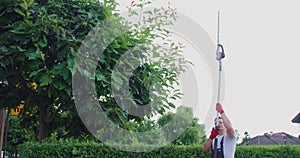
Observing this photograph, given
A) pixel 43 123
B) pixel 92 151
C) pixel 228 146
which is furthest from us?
pixel 43 123

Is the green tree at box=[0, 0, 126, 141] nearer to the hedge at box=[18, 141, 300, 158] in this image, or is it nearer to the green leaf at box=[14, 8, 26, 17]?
the green leaf at box=[14, 8, 26, 17]

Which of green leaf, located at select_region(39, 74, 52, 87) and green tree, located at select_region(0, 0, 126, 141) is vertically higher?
green tree, located at select_region(0, 0, 126, 141)

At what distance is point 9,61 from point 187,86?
2570mm

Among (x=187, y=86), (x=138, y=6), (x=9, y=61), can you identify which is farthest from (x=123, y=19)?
(x=9, y=61)

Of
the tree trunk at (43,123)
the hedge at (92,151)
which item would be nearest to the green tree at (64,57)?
the tree trunk at (43,123)

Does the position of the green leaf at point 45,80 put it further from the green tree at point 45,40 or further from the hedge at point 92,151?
the hedge at point 92,151

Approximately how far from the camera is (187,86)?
574 cm

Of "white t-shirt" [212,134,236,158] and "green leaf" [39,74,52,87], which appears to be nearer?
"white t-shirt" [212,134,236,158]

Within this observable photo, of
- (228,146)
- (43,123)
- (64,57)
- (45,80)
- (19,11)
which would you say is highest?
(19,11)

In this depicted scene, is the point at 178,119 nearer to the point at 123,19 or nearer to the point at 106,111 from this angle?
the point at 106,111

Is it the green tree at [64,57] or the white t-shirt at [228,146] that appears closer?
the white t-shirt at [228,146]

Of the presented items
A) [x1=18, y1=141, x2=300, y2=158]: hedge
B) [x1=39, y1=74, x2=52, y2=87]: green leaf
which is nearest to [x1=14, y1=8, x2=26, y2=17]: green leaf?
[x1=39, y1=74, x2=52, y2=87]: green leaf

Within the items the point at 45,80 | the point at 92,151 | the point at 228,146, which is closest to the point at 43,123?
the point at 92,151

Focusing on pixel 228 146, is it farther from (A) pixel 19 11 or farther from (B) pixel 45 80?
(A) pixel 19 11
